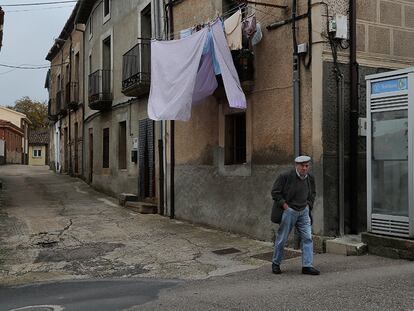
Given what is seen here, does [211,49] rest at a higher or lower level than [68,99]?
lower

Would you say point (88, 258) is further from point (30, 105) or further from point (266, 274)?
point (30, 105)

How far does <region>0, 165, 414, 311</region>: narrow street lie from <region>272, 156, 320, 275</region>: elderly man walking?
36 centimetres

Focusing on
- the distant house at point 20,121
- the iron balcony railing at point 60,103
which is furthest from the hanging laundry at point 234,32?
the distant house at point 20,121

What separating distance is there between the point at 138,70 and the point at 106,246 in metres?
6.00

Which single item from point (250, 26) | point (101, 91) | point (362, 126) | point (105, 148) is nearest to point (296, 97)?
point (362, 126)

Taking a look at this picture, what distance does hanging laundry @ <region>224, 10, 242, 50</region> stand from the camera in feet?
31.1

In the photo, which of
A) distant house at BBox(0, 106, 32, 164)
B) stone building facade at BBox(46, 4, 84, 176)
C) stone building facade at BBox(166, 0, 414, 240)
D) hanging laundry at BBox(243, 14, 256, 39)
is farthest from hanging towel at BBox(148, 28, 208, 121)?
distant house at BBox(0, 106, 32, 164)

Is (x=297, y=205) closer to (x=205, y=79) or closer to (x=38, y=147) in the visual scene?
(x=205, y=79)

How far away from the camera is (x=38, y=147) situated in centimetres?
6494

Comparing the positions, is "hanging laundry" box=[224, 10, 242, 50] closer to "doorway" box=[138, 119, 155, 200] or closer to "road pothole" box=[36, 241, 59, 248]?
"road pothole" box=[36, 241, 59, 248]

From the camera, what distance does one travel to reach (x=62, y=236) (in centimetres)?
1073

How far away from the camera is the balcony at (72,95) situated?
79.4ft

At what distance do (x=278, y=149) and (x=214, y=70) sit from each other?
1989 mm

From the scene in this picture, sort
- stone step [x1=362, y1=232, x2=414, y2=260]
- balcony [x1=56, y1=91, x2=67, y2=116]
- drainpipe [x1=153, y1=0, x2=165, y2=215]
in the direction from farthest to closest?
balcony [x1=56, y1=91, x2=67, y2=116] < drainpipe [x1=153, y1=0, x2=165, y2=215] < stone step [x1=362, y1=232, x2=414, y2=260]
